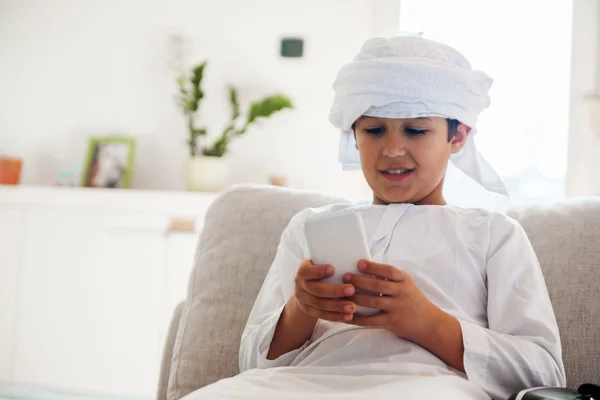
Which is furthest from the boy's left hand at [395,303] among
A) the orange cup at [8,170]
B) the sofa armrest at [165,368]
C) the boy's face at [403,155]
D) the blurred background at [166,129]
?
the orange cup at [8,170]

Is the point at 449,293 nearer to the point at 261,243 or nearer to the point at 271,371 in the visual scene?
the point at 271,371

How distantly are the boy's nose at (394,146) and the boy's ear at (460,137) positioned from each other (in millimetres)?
154

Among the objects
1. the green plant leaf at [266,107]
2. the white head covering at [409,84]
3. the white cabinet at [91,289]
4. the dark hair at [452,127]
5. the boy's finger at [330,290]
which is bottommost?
the white cabinet at [91,289]

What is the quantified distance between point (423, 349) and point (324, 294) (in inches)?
8.5

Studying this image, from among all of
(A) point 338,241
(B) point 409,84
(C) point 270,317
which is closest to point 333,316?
(A) point 338,241

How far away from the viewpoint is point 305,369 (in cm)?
117

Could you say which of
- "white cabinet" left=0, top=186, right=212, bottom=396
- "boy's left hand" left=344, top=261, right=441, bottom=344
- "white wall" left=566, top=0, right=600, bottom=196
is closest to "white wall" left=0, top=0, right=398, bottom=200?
"white cabinet" left=0, top=186, right=212, bottom=396

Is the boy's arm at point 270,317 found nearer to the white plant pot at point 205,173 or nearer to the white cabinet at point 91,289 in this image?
the white cabinet at point 91,289

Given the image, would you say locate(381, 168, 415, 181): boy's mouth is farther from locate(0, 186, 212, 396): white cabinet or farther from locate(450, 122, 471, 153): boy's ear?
locate(0, 186, 212, 396): white cabinet

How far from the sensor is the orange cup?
3.47 metres

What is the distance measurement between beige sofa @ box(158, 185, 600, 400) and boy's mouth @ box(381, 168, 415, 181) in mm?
356

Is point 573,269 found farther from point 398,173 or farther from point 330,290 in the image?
point 330,290

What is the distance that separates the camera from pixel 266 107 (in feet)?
10.7

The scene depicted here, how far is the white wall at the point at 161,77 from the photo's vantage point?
3428mm
